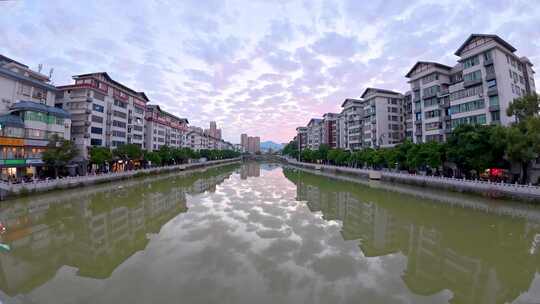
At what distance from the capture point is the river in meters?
8.70

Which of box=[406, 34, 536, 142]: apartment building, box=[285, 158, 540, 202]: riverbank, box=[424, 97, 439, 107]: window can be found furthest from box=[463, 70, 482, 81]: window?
box=[285, 158, 540, 202]: riverbank

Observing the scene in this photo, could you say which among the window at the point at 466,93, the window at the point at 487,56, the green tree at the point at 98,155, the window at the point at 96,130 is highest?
the window at the point at 487,56

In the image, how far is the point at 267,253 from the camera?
40.2 ft

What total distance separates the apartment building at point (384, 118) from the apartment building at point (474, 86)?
15106 millimetres

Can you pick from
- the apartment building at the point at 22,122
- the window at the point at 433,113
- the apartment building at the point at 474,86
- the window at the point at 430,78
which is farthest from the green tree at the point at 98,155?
the window at the point at 430,78

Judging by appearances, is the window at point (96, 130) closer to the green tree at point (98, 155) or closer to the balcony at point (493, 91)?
the green tree at point (98, 155)

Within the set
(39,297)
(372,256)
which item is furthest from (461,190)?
(39,297)

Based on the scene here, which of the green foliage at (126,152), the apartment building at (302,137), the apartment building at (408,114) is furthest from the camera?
the apartment building at (302,137)

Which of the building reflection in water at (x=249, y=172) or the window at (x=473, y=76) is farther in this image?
the building reflection in water at (x=249, y=172)

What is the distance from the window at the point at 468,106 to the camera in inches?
1385

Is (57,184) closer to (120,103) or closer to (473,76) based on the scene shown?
(120,103)

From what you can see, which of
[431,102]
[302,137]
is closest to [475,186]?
[431,102]

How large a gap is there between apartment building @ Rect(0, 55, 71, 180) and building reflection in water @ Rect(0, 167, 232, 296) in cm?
837

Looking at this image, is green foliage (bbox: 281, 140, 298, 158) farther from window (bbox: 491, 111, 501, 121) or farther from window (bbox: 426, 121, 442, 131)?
window (bbox: 491, 111, 501, 121)
